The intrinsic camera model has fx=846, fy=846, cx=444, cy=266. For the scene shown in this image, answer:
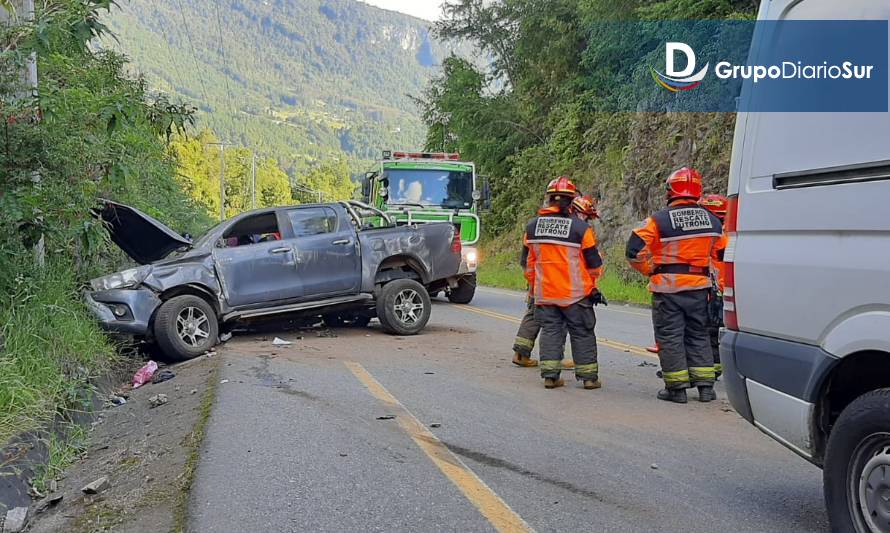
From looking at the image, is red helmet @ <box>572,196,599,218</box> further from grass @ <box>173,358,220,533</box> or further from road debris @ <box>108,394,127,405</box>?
road debris @ <box>108,394,127,405</box>

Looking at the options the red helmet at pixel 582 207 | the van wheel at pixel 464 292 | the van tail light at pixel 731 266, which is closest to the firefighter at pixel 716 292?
the red helmet at pixel 582 207

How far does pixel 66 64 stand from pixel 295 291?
3.60 m

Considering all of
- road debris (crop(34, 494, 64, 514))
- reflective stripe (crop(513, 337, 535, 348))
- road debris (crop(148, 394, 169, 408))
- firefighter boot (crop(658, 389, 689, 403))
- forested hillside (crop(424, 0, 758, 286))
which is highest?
forested hillside (crop(424, 0, 758, 286))

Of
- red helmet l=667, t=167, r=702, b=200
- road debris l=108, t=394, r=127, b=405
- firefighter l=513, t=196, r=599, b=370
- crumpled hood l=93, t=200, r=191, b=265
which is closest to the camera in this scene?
red helmet l=667, t=167, r=702, b=200

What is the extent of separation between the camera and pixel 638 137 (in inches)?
986

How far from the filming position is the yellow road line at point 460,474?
3.98 meters

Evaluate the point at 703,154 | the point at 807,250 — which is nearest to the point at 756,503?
the point at 807,250

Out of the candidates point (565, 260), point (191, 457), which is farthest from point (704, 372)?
point (191, 457)

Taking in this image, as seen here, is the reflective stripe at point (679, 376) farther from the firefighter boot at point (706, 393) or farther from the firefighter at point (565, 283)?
the firefighter at point (565, 283)

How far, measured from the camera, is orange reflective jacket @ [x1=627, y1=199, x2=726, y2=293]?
6758 mm

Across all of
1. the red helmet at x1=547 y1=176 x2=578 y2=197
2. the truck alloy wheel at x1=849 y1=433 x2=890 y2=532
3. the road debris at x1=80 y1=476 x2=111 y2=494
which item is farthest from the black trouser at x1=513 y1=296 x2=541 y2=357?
the truck alloy wheel at x1=849 y1=433 x2=890 y2=532
